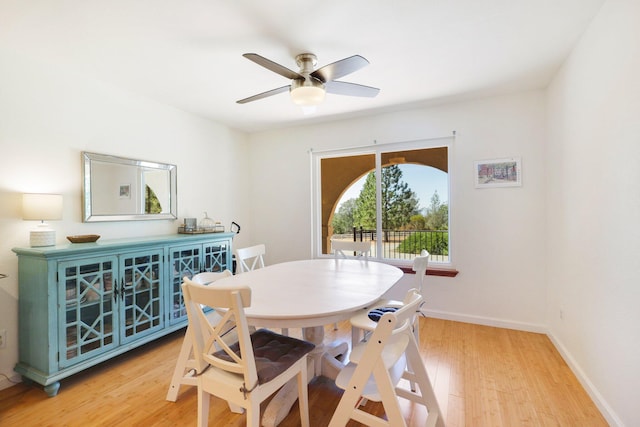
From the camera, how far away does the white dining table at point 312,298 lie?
1410 mm

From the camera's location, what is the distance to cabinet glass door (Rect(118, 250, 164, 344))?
2.34 metres

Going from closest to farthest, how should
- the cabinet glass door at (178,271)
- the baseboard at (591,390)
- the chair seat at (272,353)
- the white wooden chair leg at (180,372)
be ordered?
the chair seat at (272,353), the baseboard at (591,390), the white wooden chair leg at (180,372), the cabinet glass door at (178,271)

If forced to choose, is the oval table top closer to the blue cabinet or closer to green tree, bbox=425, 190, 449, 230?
the blue cabinet

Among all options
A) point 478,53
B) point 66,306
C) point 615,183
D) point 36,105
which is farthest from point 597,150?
point 36,105

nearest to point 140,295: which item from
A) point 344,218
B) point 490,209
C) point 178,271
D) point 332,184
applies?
point 178,271

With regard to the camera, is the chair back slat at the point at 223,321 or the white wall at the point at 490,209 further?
the white wall at the point at 490,209

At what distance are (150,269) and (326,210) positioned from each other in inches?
91.4

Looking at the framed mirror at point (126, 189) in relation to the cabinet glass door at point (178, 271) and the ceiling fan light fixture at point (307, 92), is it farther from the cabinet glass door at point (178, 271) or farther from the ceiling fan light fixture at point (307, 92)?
the ceiling fan light fixture at point (307, 92)

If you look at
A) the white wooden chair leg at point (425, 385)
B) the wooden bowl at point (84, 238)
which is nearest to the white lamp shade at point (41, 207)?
the wooden bowl at point (84, 238)

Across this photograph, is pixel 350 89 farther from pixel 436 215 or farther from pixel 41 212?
pixel 41 212

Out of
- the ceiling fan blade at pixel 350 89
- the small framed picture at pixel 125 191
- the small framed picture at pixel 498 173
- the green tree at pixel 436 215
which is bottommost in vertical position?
the green tree at pixel 436 215

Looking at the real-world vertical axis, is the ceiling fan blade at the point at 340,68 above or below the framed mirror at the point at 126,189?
above

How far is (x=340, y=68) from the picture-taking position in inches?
71.5

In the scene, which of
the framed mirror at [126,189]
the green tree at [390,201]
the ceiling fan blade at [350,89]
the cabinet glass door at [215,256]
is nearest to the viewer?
the ceiling fan blade at [350,89]
